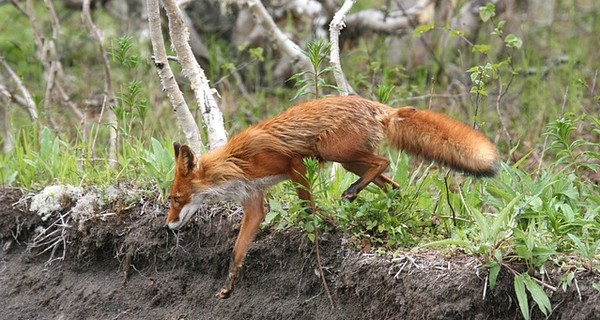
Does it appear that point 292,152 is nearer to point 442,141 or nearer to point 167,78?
point 442,141

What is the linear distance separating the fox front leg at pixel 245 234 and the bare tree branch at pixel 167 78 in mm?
1276

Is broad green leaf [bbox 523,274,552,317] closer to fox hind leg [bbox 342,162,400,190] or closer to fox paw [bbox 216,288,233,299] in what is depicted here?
fox hind leg [bbox 342,162,400,190]

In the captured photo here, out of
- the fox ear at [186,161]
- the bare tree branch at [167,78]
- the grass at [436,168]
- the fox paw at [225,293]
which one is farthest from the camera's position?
the bare tree branch at [167,78]

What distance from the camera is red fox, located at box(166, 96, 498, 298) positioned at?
4.84 meters

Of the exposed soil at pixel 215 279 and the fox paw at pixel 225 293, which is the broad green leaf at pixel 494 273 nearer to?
the exposed soil at pixel 215 279

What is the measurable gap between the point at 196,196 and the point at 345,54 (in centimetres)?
493

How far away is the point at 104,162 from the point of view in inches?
249

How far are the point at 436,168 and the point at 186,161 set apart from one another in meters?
2.41

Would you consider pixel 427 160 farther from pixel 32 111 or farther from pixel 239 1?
pixel 32 111

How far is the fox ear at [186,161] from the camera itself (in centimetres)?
483

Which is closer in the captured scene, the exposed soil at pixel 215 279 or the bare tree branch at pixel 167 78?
the exposed soil at pixel 215 279

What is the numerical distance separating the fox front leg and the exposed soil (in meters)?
0.28

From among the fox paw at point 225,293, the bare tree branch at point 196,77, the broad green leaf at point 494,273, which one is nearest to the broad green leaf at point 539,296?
the broad green leaf at point 494,273

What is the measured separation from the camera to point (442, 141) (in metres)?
4.68
